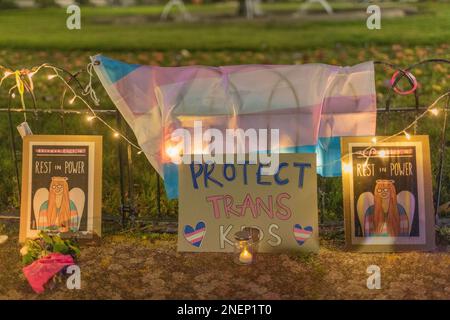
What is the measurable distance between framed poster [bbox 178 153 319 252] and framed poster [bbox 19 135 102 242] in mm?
720

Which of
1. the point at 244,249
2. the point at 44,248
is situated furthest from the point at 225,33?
the point at 44,248

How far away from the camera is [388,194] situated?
4.53 m

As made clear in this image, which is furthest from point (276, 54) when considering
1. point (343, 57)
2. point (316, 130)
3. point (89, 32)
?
point (316, 130)

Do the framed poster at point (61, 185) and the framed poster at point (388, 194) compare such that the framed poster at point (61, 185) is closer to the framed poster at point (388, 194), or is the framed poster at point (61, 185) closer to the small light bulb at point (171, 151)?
the small light bulb at point (171, 151)

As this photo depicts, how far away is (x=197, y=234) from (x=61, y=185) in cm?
112

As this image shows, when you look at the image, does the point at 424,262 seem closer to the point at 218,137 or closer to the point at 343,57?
the point at 218,137

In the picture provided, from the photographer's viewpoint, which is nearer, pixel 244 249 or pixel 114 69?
pixel 244 249

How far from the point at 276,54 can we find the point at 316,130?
7.27m

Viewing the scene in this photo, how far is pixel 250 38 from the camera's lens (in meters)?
13.6

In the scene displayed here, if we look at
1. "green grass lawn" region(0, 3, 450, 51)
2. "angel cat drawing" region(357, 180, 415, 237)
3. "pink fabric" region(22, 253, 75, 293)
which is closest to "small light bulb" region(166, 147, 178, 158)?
"pink fabric" region(22, 253, 75, 293)

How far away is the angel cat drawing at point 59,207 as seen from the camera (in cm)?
466

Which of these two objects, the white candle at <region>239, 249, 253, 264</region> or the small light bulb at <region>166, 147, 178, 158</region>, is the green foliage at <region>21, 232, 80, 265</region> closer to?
the small light bulb at <region>166, 147, 178, 158</region>

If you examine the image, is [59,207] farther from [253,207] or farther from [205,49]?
[205,49]

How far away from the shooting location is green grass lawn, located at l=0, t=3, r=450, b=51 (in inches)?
490
